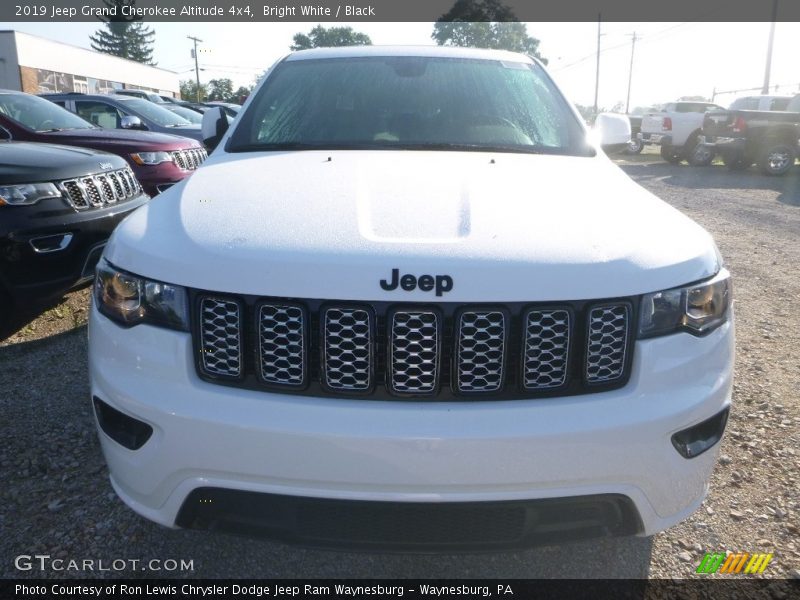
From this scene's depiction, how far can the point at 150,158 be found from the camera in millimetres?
6633

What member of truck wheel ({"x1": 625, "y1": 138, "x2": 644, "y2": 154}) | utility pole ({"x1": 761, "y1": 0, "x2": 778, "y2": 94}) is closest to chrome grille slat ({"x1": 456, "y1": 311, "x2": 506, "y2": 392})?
truck wheel ({"x1": 625, "y1": 138, "x2": 644, "y2": 154})

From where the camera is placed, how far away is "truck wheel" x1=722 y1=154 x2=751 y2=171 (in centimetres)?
1653

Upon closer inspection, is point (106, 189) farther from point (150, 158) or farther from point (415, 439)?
point (415, 439)

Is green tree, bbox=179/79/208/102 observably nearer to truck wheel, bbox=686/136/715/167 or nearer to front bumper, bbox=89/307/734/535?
truck wheel, bbox=686/136/715/167

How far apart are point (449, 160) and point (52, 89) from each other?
141ft

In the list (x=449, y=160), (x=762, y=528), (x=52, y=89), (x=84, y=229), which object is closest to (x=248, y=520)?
(x=449, y=160)

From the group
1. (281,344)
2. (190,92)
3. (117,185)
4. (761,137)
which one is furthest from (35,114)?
(190,92)

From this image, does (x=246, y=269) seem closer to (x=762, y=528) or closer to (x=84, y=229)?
(x=762, y=528)

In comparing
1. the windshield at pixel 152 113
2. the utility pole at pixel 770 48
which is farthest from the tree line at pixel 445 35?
the windshield at pixel 152 113

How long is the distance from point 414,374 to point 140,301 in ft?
2.61

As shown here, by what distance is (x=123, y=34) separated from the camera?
81938mm

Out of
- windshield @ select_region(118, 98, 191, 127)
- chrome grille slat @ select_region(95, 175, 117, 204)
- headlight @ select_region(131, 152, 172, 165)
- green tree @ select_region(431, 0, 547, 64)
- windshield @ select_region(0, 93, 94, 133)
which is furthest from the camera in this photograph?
green tree @ select_region(431, 0, 547, 64)

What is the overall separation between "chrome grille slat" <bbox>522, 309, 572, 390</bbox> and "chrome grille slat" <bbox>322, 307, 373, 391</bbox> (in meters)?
0.41

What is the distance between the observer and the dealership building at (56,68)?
1323 inches
